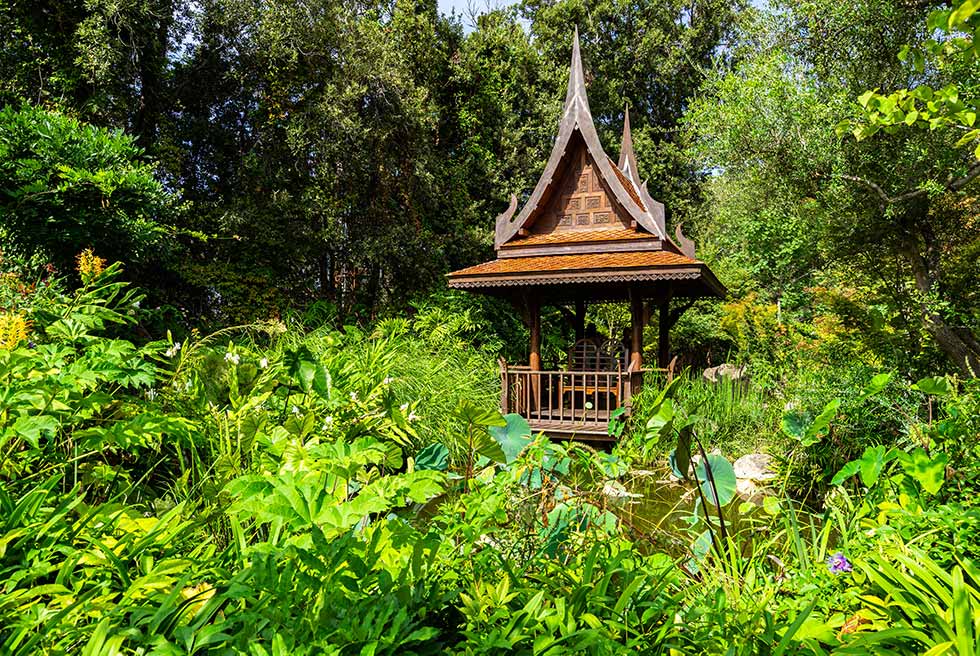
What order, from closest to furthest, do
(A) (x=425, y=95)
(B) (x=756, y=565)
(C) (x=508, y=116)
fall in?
(B) (x=756, y=565), (A) (x=425, y=95), (C) (x=508, y=116)

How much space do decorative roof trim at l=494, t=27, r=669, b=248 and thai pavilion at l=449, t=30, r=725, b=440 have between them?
0.06 ft

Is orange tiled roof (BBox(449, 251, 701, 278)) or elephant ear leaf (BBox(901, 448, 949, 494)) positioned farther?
orange tiled roof (BBox(449, 251, 701, 278))

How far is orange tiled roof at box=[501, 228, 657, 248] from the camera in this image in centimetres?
869

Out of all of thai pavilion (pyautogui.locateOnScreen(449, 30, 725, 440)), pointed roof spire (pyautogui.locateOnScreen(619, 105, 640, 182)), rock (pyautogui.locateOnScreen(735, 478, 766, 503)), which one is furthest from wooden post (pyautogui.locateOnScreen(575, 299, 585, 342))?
rock (pyautogui.locateOnScreen(735, 478, 766, 503))

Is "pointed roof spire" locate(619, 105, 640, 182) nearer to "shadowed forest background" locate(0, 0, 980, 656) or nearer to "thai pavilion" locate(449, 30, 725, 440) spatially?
"thai pavilion" locate(449, 30, 725, 440)

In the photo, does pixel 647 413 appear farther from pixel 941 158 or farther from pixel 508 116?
pixel 508 116

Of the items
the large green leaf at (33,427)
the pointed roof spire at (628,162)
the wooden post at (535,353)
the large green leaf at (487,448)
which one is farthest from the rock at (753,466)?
the large green leaf at (33,427)

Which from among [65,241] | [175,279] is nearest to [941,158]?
[65,241]

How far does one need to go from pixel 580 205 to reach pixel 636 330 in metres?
2.43

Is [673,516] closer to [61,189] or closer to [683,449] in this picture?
[683,449]

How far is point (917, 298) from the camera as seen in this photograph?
6402 millimetres

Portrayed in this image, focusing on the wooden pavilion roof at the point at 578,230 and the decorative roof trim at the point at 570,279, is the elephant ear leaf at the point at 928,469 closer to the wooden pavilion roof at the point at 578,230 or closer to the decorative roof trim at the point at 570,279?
the decorative roof trim at the point at 570,279

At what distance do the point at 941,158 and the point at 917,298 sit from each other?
5.23 ft

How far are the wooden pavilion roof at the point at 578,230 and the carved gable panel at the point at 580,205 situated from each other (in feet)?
0.05
